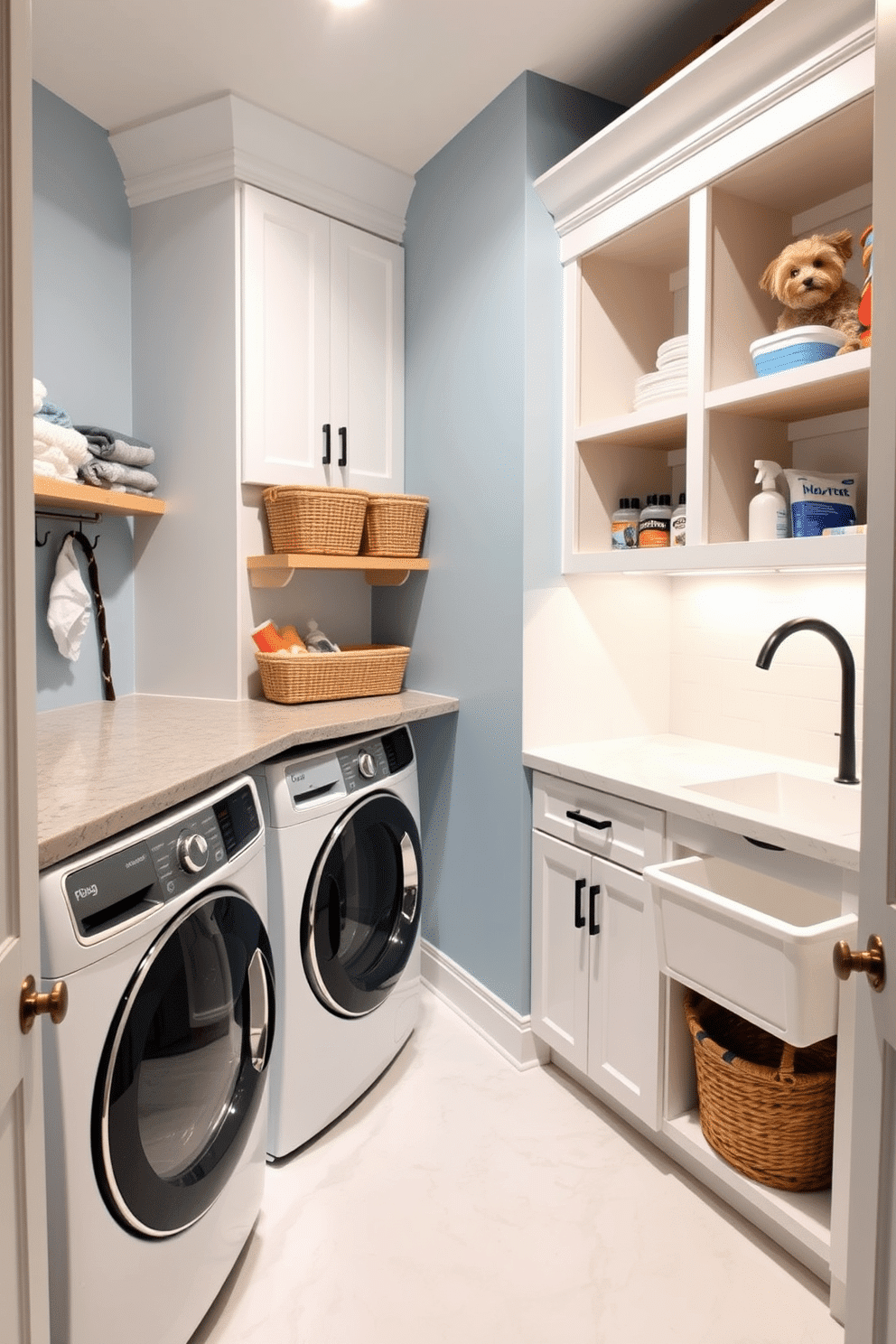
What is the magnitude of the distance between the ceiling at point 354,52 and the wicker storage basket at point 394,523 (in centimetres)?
105

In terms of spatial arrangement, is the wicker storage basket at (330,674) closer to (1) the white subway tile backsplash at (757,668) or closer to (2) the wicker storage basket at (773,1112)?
(1) the white subway tile backsplash at (757,668)

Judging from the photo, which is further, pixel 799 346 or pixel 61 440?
pixel 61 440

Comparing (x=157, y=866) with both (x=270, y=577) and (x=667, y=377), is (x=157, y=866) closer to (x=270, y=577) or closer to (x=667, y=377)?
(x=270, y=577)

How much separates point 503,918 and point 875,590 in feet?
5.48

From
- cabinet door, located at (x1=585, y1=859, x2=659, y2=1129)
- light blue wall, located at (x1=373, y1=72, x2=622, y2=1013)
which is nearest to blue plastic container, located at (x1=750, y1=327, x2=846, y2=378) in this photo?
light blue wall, located at (x1=373, y1=72, x2=622, y2=1013)

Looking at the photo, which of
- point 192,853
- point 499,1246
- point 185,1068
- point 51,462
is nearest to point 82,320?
point 51,462

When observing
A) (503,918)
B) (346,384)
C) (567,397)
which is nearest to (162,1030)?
(503,918)

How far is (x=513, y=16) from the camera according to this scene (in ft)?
6.30

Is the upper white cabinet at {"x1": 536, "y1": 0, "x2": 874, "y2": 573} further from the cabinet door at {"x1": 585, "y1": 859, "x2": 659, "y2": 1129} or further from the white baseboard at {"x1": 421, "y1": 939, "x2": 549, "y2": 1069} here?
the white baseboard at {"x1": 421, "y1": 939, "x2": 549, "y2": 1069}

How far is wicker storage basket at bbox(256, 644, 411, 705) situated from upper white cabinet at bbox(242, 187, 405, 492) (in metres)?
0.56

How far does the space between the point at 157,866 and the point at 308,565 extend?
1.24m

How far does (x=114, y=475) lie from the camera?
2.31m

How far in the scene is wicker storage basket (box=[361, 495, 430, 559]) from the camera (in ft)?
8.23

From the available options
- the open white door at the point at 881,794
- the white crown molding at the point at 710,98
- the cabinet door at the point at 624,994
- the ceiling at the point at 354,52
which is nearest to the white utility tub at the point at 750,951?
the cabinet door at the point at 624,994
